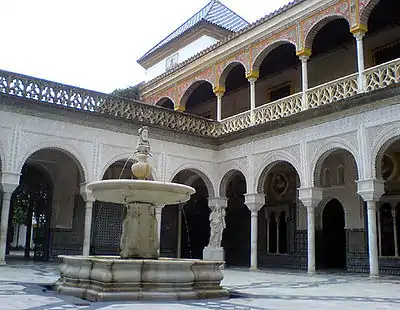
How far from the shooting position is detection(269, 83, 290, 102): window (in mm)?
16078

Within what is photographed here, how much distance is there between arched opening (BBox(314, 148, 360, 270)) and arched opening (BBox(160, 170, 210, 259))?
4.59 metres

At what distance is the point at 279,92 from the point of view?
53.7 ft

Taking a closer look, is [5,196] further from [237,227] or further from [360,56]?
[360,56]

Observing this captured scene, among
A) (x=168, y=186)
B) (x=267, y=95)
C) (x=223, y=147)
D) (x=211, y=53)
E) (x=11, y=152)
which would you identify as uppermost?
(x=211, y=53)

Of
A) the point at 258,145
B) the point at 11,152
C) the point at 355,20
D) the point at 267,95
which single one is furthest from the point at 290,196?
the point at 11,152

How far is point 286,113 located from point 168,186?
23.2 ft

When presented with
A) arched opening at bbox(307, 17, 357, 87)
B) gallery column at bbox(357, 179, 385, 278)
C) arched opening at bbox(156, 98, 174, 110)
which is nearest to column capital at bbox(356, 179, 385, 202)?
gallery column at bbox(357, 179, 385, 278)

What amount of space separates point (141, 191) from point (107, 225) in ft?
31.5

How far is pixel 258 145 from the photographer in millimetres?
13688

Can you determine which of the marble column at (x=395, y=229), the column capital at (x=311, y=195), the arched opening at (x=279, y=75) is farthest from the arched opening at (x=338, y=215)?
the arched opening at (x=279, y=75)

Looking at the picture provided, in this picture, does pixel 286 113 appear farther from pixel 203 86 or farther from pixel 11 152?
pixel 11 152

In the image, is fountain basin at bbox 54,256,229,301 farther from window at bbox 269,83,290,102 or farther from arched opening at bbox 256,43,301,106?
window at bbox 269,83,290,102

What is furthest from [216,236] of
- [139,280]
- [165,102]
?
[139,280]

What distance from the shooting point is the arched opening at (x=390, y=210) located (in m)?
12.5
